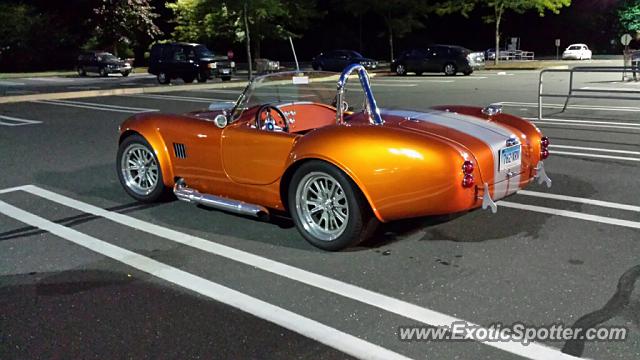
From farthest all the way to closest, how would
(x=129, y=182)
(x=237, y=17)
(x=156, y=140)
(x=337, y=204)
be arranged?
1. (x=237, y=17)
2. (x=129, y=182)
3. (x=156, y=140)
4. (x=337, y=204)

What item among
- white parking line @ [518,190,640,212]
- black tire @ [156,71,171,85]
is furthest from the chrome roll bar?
black tire @ [156,71,171,85]

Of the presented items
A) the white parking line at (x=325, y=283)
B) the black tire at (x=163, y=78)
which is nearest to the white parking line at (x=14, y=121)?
the white parking line at (x=325, y=283)

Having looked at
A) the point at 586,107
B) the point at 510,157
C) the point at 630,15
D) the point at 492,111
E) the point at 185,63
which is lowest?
the point at 586,107

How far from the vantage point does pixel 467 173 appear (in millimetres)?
3902

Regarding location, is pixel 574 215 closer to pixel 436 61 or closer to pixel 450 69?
pixel 450 69

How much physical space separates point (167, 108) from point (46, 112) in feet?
9.39

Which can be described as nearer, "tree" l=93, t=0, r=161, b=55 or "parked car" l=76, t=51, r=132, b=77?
"parked car" l=76, t=51, r=132, b=77

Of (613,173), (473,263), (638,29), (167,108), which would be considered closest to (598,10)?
(638,29)

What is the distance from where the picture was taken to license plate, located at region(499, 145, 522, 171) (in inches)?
168

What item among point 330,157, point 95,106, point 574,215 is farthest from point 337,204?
point 95,106

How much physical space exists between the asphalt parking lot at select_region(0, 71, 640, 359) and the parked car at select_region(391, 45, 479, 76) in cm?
2238

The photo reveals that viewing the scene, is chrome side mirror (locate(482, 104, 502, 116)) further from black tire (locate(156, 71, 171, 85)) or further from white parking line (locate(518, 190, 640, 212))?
black tire (locate(156, 71, 171, 85))

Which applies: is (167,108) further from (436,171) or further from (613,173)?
(436,171)

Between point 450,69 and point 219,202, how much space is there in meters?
25.1
